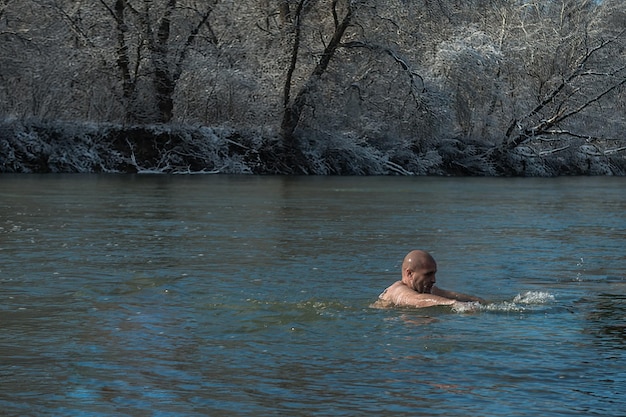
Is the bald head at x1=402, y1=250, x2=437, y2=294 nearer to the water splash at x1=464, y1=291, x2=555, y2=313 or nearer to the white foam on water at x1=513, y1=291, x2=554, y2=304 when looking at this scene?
the water splash at x1=464, y1=291, x2=555, y2=313

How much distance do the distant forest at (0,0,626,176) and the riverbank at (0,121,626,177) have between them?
52 millimetres

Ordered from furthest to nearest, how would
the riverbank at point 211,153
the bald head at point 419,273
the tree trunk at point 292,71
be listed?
the tree trunk at point 292,71, the riverbank at point 211,153, the bald head at point 419,273

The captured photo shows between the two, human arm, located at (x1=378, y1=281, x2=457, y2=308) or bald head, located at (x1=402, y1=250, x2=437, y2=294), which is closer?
human arm, located at (x1=378, y1=281, x2=457, y2=308)

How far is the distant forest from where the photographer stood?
40.5 meters

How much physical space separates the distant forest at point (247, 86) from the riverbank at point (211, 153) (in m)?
0.05

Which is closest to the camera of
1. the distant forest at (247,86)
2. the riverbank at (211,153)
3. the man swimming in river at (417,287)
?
the man swimming in river at (417,287)

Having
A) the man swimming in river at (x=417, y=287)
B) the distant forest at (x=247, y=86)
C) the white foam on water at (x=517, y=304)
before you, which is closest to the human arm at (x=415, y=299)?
the man swimming in river at (x=417, y=287)

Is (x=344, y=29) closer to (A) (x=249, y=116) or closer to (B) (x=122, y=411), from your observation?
(A) (x=249, y=116)

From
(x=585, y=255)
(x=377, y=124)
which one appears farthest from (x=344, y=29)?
(x=585, y=255)

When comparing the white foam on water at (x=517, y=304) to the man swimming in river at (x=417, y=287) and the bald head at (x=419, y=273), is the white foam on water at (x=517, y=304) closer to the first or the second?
the man swimming in river at (x=417, y=287)

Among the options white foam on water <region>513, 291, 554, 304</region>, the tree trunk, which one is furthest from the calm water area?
the tree trunk

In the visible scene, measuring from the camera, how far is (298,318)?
9711mm

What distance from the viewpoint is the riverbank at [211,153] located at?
40062mm

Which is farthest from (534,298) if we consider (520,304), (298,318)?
(298,318)
